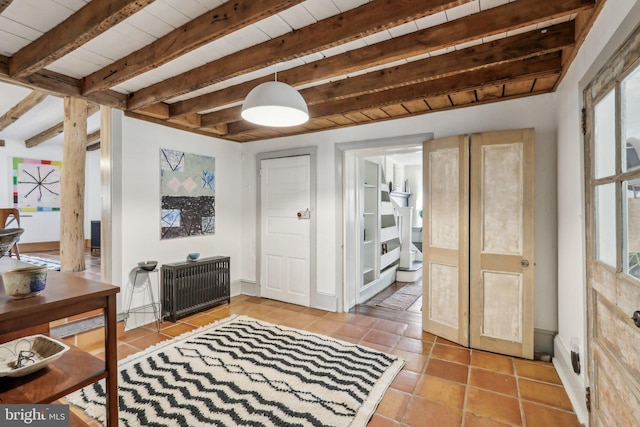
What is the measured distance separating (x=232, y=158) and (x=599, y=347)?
4.43 meters

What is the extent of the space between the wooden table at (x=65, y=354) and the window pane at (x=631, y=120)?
2.27m

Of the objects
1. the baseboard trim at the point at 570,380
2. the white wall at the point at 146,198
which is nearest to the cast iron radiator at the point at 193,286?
the white wall at the point at 146,198

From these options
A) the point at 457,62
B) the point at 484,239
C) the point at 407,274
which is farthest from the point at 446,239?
the point at 407,274

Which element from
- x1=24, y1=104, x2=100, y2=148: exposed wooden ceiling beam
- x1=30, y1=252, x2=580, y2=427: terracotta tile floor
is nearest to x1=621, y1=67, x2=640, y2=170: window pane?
x1=30, y1=252, x2=580, y2=427: terracotta tile floor

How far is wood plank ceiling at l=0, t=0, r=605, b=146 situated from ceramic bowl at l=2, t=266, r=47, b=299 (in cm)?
140

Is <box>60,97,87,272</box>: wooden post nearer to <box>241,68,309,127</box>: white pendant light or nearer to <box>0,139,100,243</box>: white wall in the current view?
<box>241,68,309,127</box>: white pendant light

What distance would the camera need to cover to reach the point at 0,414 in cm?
102

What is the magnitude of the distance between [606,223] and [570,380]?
1.35 metres

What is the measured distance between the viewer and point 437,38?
1960mm

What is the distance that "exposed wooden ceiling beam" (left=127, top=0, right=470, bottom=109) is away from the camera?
1.65 m

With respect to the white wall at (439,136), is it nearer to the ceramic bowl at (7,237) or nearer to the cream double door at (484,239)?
the cream double door at (484,239)

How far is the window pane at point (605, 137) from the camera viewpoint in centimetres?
152

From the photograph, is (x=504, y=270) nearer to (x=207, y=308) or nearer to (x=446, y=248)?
(x=446, y=248)

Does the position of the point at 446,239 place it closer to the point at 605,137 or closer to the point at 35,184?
the point at 605,137
